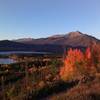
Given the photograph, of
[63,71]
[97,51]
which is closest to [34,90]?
[63,71]

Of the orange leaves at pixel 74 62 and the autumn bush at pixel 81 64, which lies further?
the orange leaves at pixel 74 62

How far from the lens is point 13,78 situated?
30.5 metres

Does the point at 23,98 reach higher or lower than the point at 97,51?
lower

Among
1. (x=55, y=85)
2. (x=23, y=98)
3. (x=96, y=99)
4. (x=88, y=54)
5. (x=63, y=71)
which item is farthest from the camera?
(x=88, y=54)

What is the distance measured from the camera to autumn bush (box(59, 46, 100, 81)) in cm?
2677

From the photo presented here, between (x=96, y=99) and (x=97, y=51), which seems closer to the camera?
(x=96, y=99)

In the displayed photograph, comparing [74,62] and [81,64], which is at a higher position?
[74,62]

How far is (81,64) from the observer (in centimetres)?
2784

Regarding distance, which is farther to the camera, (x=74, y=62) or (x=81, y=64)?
(x=81, y=64)

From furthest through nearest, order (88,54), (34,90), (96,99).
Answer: (88,54), (34,90), (96,99)

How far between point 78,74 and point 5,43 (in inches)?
6152

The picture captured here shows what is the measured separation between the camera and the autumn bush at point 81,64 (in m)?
26.8

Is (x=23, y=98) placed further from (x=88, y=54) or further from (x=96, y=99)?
(x=88, y=54)

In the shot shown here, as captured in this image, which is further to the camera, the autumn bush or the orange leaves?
the orange leaves
